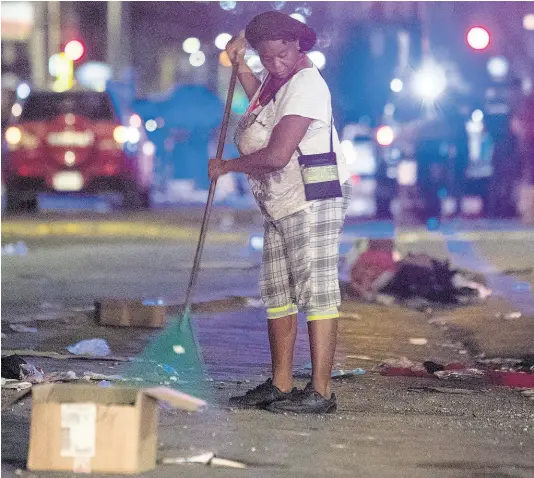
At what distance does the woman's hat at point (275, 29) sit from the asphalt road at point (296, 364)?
1688mm

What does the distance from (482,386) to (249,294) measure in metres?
4.43

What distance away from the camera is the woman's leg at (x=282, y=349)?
630 centimetres

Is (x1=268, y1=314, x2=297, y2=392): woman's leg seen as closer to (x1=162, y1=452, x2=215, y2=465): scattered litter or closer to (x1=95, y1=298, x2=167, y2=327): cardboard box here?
(x1=162, y1=452, x2=215, y2=465): scattered litter

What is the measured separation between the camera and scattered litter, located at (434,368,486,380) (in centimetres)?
751

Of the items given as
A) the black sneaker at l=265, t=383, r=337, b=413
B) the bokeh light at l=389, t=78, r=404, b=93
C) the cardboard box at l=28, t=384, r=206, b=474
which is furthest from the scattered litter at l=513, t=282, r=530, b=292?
the bokeh light at l=389, t=78, r=404, b=93

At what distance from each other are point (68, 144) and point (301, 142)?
50.8 feet

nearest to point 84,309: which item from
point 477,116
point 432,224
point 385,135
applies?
point 432,224

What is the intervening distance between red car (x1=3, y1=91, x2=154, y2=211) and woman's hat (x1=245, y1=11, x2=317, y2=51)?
15262 mm

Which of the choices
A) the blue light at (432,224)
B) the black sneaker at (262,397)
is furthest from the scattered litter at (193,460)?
the blue light at (432,224)

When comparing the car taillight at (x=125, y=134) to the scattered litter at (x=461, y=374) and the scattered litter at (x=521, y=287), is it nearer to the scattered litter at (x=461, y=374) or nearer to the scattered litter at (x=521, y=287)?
the scattered litter at (x=521, y=287)

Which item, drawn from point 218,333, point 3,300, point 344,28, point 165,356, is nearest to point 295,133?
point 165,356

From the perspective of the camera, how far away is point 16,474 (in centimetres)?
474

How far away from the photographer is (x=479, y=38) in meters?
16.2

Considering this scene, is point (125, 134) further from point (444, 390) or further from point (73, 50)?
point (444, 390)
